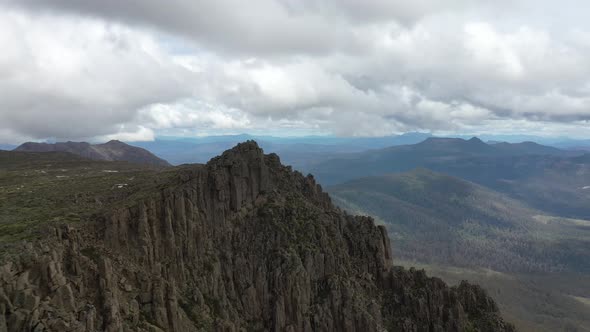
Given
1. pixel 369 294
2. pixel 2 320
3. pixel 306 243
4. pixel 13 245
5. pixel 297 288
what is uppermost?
pixel 13 245

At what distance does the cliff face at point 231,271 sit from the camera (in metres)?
55.4

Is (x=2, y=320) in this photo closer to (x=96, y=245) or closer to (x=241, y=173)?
(x=96, y=245)

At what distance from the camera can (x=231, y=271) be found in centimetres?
8912

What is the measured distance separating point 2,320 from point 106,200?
52.3m

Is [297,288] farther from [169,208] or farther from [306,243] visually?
[169,208]

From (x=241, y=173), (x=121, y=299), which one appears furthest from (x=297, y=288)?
(x=121, y=299)

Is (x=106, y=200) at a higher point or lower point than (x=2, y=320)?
higher

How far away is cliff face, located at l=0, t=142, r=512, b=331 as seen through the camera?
182 ft

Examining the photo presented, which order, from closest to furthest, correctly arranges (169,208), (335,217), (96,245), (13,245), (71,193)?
1. (13,245)
2. (96,245)
3. (169,208)
4. (71,193)
5. (335,217)

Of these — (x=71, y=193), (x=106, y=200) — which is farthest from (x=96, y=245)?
(x=71, y=193)

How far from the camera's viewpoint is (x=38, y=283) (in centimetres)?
5216

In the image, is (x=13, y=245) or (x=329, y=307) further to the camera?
(x=329, y=307)

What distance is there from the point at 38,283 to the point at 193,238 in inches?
1410

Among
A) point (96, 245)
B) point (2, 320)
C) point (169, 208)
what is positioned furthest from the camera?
point (169, 208)
